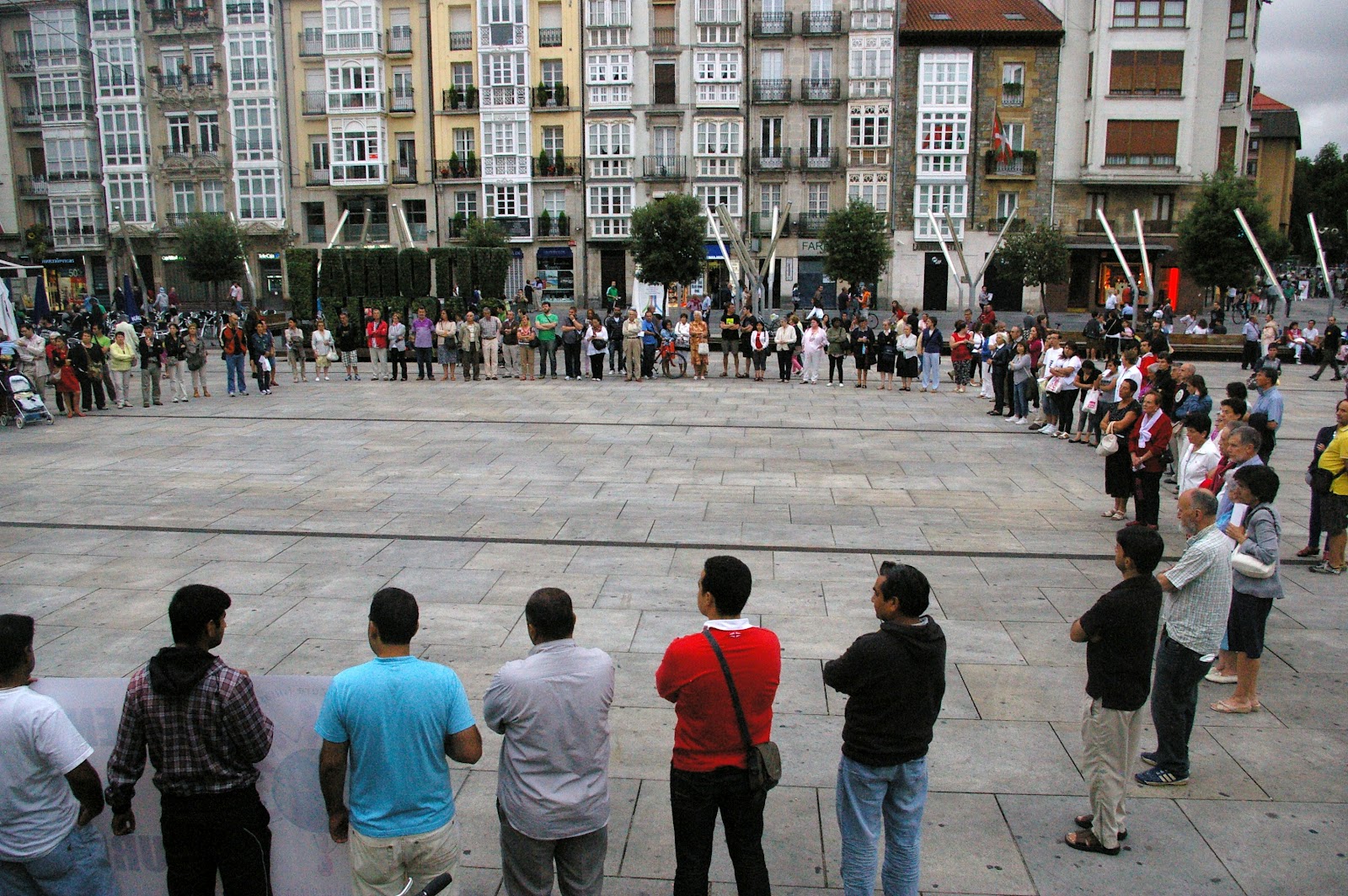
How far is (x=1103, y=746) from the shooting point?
174 inches

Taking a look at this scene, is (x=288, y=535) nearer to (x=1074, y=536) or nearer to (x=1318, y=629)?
(x=1074, y=536)

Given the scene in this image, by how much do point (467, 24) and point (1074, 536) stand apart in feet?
149

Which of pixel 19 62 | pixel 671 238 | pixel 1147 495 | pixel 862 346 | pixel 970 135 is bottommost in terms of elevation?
pixel 1147 495

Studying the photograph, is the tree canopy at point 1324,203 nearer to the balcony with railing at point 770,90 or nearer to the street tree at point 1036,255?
the street tree at point 1036,255

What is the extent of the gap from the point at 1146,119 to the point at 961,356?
97.8 ft

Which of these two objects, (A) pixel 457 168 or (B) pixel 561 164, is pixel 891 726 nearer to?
(B) pixel 561 164

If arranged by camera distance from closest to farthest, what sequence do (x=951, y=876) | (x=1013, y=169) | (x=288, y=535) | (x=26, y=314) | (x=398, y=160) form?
(x=951, y=876) < (x=288, y=535) < (x=26, y=314) < (x=1013, y=169) < (x=398, y=160)

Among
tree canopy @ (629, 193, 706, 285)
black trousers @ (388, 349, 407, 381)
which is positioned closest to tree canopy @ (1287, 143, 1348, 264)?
tree canopy @ (629, 193, 706, 285)

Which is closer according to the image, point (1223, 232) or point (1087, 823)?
point (1087, 823)

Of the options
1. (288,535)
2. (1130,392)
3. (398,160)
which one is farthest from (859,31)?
(288,535)

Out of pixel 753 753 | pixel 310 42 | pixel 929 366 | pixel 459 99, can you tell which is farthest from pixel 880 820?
pixel 310 42

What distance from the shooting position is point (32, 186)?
2041 inches

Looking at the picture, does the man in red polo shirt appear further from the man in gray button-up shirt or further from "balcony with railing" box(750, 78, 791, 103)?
"balcony with railing" box(750, 78, 791, 103)

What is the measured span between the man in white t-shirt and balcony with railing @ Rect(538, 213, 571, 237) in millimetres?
45857
